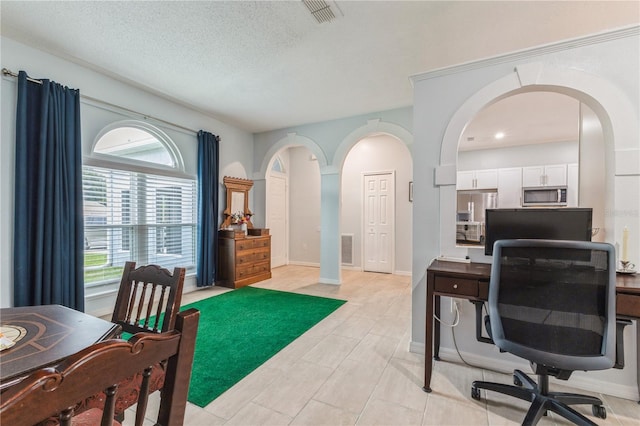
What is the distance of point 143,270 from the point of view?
5.14 ft

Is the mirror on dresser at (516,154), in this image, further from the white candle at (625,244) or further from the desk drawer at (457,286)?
the desk drawer at (457,286)

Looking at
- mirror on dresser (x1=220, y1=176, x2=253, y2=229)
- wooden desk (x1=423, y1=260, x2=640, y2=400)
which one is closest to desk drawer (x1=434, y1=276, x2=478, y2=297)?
wooden desk (x1=423, y1=260, x2=640, y2=400)

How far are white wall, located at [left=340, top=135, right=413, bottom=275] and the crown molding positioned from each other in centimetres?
287

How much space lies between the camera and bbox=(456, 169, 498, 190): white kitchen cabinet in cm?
562

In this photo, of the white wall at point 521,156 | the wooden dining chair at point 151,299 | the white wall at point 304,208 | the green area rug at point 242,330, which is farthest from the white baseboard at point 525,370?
the white wall at point 521,156

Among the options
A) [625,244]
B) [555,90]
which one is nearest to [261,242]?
[555,90]

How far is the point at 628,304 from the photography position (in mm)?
1543

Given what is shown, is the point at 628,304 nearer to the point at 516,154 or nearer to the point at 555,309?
the point at 555,309

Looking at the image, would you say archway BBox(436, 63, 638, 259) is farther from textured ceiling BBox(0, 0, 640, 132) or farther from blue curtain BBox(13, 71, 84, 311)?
blue curtain BBox(13, 71, 84, 311)

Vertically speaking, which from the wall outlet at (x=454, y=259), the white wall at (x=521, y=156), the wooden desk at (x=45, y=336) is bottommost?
the wooden desk at (x=45, y=336)

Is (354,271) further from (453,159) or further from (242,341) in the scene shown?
(453,159)

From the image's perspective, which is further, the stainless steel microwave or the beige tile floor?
the stainless steel microwave

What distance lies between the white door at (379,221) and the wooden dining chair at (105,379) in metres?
5.32

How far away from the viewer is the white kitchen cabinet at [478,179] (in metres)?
5.62
